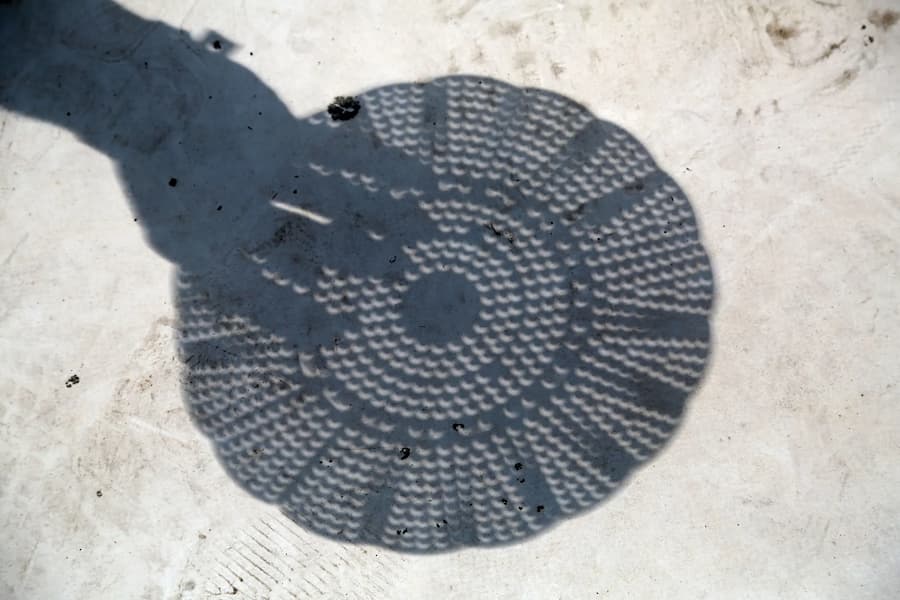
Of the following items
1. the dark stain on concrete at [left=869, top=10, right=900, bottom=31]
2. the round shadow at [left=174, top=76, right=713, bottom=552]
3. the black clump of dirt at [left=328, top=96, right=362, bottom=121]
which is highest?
the dark stain on concrete at [left=869, top=10, right=900, bottom=31]

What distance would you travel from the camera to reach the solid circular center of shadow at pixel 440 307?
81.1 inches

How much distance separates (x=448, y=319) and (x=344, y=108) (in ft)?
2.45

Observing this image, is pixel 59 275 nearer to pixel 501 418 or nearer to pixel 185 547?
pixel 185 547

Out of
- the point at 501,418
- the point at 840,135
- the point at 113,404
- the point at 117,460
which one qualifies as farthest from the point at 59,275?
the point at 840,135

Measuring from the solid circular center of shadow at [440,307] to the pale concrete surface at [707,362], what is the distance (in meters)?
0.66

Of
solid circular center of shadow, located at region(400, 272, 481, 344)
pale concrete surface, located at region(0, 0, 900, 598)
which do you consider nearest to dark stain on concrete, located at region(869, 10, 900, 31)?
pale concrete surface, located at region(0, 0, 900, 598)

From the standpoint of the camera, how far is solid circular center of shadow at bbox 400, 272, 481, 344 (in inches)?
81.1

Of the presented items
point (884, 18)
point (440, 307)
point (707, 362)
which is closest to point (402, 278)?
point (440, 307)

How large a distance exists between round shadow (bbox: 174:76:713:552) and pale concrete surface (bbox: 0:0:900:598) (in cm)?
8

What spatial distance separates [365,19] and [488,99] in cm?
47

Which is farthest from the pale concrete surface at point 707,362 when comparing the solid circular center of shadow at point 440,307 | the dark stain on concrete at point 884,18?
the solid circular center of shadow at point 440,307

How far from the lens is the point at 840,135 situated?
2.09 meters

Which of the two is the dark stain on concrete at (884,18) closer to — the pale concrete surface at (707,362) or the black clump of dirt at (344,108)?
the pale concrete surface at (707,362)

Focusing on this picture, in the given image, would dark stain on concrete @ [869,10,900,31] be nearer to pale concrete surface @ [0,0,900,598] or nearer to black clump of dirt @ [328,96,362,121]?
pale concrete surface @ [0,0,900,598]
